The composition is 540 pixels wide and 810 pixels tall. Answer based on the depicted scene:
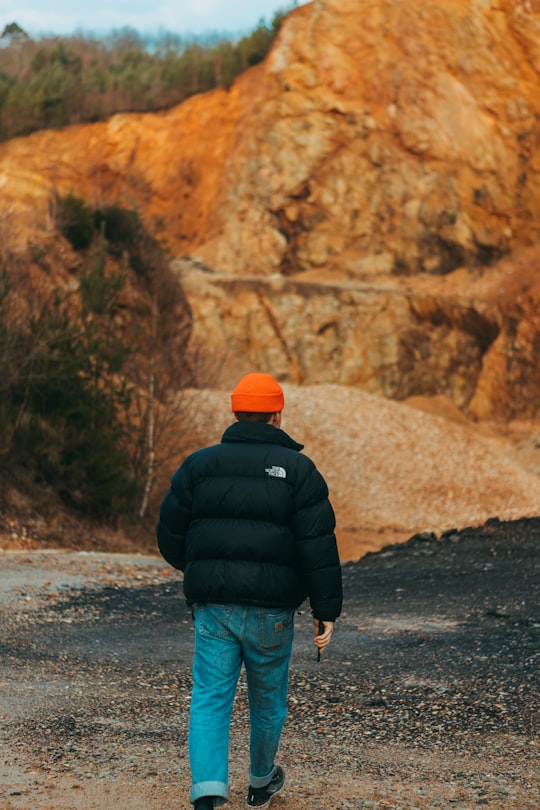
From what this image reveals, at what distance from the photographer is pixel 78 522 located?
16781mm

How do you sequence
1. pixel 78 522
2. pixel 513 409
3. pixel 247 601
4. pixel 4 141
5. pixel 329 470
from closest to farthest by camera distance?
pixel 247 601 → pixel 78 522 → pixel 329 470 → pixel 513 409 → pixel 4 141

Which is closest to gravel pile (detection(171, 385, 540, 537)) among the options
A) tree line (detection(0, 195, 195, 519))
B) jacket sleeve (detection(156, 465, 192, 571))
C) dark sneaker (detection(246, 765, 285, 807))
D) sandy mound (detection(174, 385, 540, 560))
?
sandy mound (detection(174, 385, 540, 560))

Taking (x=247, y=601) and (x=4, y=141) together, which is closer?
(x=247, y=601)

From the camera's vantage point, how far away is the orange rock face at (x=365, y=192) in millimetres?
39344

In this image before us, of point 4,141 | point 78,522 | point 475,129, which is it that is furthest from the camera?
point 4,141

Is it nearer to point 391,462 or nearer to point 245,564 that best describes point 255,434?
point 245,564

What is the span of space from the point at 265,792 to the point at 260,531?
1.17 meters

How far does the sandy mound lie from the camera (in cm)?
2264

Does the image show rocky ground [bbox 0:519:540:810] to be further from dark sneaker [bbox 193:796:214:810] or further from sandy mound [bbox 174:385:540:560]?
sandy mound [bbox 174:385:540:560]

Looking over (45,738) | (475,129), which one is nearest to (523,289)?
(475,129)

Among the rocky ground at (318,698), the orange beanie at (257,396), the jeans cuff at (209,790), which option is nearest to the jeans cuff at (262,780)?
the rocky ground at (318,698)

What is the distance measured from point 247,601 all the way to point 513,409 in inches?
1408

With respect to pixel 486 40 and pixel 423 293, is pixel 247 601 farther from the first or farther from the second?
pixel 486 40

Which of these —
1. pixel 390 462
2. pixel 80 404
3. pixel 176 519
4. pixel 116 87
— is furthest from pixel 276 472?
pixel 116 87
